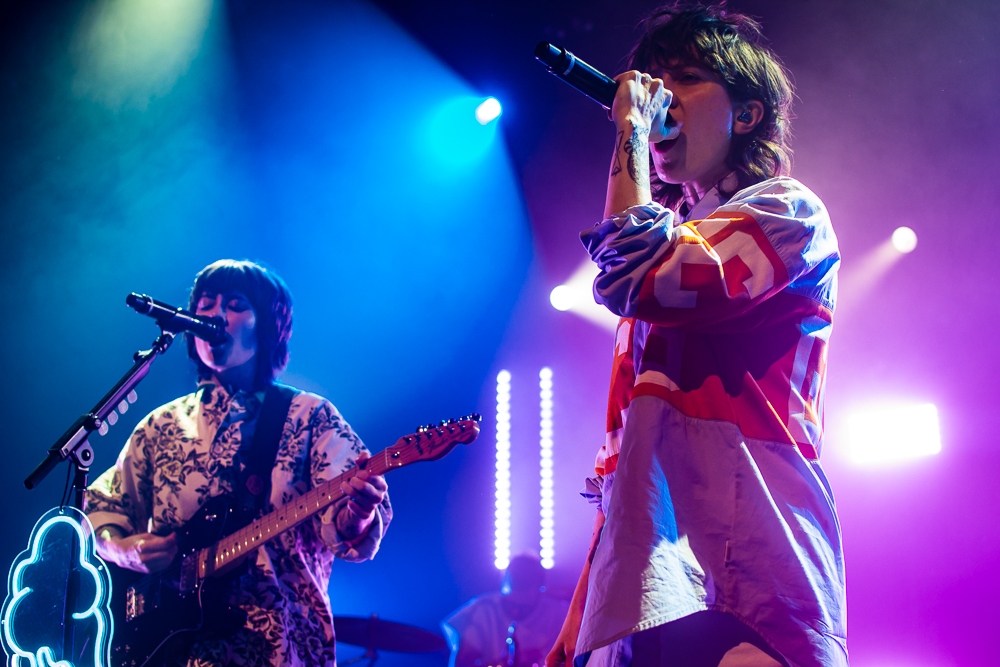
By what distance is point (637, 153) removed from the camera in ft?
3.89

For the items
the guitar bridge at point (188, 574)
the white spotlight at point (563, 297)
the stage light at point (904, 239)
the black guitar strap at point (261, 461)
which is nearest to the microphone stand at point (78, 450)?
Result: the guitar bridge at point (188, 574)

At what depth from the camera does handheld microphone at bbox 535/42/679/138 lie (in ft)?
4.30

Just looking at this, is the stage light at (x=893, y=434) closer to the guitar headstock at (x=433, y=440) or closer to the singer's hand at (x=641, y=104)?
the guitar headstock at (x=433, y=440)

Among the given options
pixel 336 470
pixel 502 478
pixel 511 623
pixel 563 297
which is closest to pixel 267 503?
pixel 336 470

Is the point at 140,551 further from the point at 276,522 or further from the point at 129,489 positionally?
the point at 276,522

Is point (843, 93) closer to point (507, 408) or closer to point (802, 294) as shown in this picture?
point (507, 408)

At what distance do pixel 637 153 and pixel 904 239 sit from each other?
16.2 feet

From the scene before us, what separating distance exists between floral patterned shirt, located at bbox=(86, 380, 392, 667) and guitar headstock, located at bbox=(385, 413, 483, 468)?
18 cm

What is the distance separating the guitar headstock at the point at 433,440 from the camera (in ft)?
8.65

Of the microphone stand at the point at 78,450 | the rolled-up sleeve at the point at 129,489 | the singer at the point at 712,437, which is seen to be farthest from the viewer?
the rolled-up sleeve at the point at 129,489

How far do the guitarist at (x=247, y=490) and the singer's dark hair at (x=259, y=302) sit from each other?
0.01 m

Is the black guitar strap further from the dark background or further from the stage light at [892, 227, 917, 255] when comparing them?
the stage light at [892, 227, 917, 255]

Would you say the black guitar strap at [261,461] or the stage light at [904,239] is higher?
the stage light at [904,239]

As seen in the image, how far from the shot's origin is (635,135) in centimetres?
121
